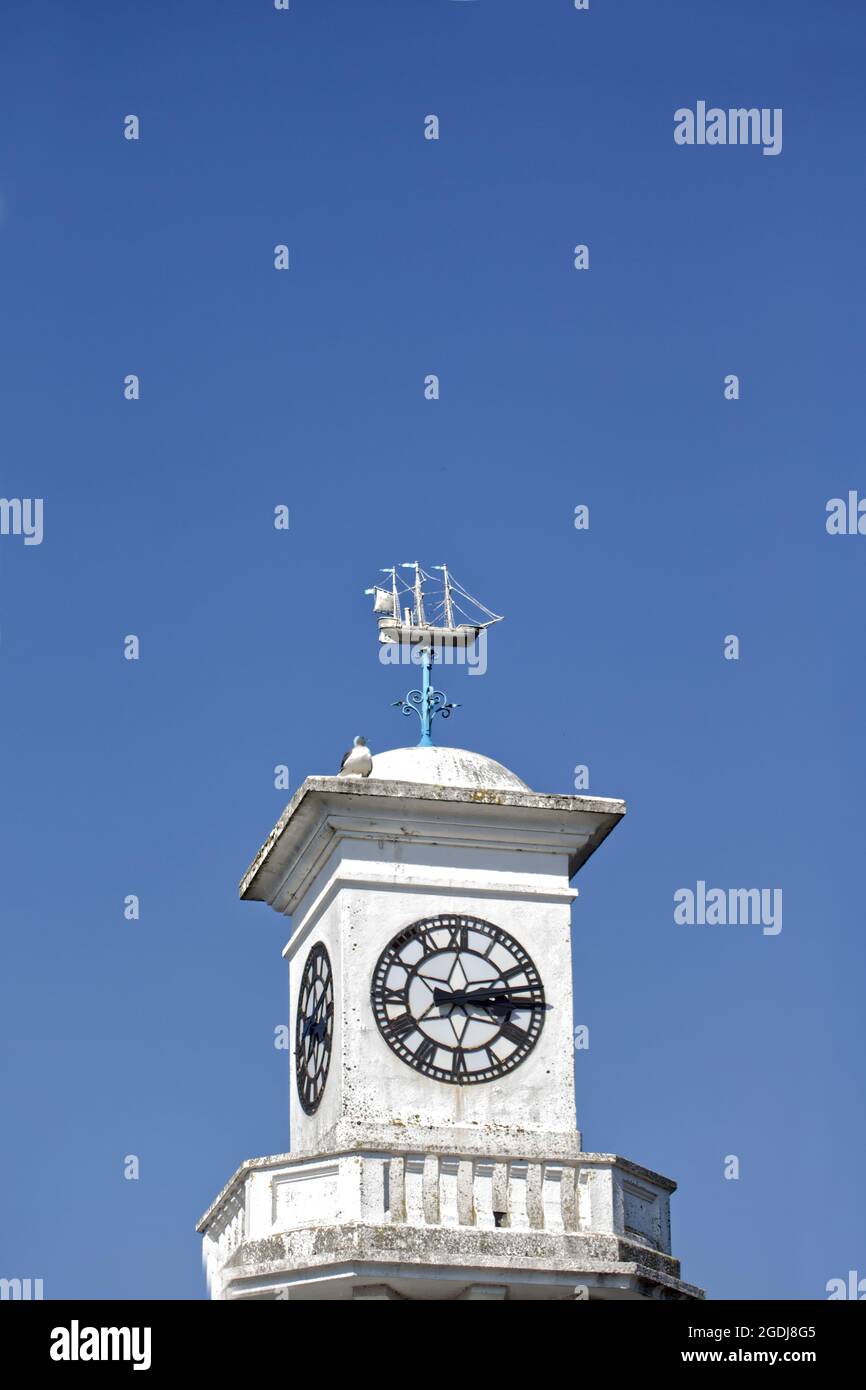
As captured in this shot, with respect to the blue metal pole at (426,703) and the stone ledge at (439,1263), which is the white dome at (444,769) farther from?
the stone ledge at (439,1263)

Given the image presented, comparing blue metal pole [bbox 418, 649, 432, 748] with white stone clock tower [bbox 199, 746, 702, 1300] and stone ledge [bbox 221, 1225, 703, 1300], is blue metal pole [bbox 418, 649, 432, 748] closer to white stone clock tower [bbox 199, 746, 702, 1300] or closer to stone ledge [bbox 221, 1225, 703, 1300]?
white stone clock tower [bbox 199, 746, 702, 1300]

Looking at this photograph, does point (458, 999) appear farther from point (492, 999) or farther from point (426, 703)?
point (426, 703)

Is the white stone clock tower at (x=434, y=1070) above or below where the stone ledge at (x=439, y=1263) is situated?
above

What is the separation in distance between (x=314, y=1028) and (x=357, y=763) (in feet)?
9.46

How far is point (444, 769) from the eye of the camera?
3103cm

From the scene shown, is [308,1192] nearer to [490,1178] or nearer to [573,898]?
[490,1178]

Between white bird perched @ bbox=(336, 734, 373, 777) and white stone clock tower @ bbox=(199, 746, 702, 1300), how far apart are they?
420 mm

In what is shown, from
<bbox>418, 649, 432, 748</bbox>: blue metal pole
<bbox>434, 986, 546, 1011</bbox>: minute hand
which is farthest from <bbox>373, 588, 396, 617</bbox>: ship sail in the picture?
<bbox>434, 986, 546, 1011</bbox>: minute hand

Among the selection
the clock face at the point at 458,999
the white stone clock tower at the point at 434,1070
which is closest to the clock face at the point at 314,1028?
the white stone clock tower at the point at 434,1070

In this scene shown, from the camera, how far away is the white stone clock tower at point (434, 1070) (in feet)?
88.8

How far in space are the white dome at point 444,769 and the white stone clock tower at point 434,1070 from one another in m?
0.03

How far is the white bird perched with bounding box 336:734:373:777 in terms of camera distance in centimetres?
3011
